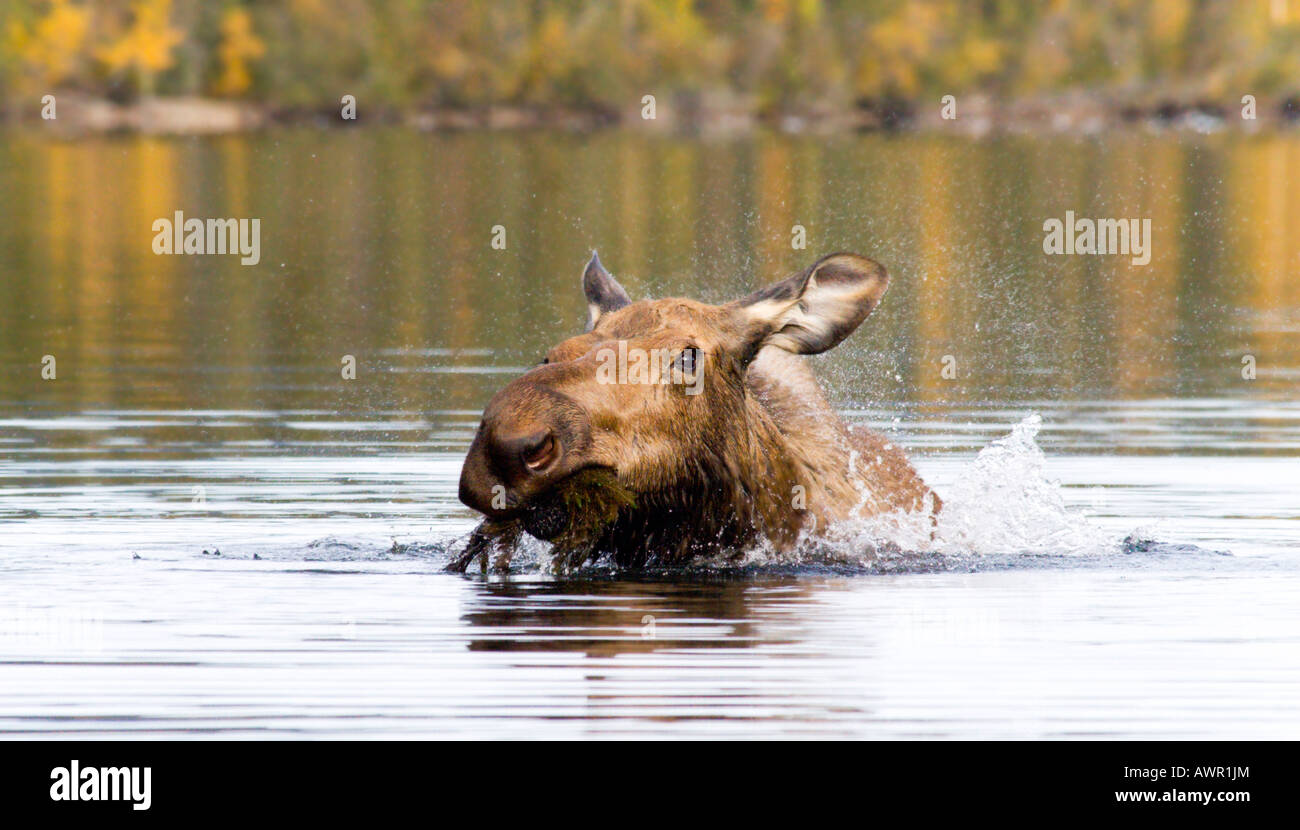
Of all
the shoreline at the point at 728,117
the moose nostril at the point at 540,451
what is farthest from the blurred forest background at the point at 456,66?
the moose nostril at the point at 540,451

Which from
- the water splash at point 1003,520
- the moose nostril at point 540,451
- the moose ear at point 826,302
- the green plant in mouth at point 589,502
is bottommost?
the water splash at point 1003,520

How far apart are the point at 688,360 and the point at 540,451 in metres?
1.52

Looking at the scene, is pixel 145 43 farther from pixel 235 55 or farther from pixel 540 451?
pixel 540 451

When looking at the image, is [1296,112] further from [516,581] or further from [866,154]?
[516,581]

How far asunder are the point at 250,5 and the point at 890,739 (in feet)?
618

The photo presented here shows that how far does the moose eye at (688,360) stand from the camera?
13.2 metres

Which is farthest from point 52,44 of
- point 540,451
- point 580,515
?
point 540,451

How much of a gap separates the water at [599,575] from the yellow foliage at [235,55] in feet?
447

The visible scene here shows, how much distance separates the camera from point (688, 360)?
13281 mm

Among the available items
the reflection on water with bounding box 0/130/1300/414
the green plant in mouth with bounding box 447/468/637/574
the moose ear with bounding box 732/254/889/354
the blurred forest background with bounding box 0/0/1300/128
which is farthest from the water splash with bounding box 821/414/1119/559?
the blurred forest background with bounding box 0/0/1300/128

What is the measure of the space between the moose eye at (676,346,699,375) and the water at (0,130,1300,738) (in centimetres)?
124

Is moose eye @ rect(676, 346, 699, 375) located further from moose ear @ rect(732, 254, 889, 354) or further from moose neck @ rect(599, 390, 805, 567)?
moose ear @ rect(732, 254, 889, 354)

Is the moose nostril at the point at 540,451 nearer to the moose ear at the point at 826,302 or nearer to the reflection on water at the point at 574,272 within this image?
the moose ear at the point at 826,302

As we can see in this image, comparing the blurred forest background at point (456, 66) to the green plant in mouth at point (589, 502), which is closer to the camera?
the green plant in mouth at point (589, 502)
